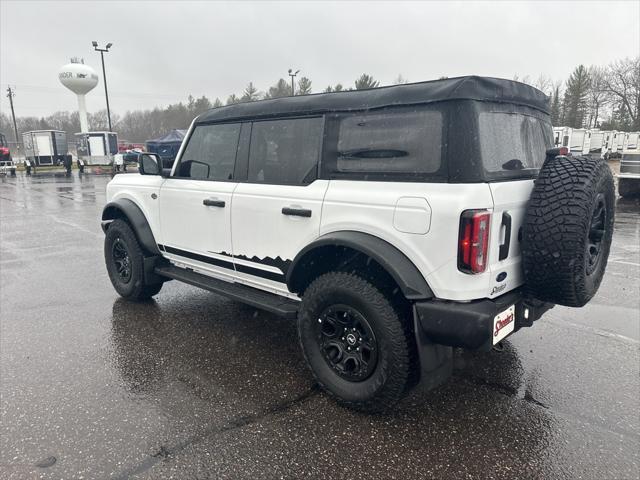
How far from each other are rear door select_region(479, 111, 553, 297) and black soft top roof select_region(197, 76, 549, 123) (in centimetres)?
12

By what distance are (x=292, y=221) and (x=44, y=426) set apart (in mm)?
1945

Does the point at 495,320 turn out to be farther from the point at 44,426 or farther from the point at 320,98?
the point at 44,426

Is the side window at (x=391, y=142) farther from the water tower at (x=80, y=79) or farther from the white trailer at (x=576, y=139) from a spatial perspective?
the water tower at (x=80, y=79)

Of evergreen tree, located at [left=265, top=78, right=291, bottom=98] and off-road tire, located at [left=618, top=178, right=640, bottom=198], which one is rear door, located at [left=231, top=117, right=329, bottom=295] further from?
evergreen tree, located at [left=265, top=78, right=291, bottom=98]

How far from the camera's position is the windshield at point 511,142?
2518 mm

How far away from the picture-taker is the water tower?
5138cm

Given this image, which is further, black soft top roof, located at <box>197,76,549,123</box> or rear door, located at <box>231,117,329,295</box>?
rear door, located at <box>231,117,329,295</box>

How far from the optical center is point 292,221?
10.2 ft

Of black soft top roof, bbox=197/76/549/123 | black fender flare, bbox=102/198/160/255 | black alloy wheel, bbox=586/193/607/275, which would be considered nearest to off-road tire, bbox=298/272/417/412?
black soft top roof, bbox=197/76/549/123

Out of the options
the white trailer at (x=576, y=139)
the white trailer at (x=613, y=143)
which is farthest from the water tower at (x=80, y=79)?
the white trailer at (x=613, y=143)

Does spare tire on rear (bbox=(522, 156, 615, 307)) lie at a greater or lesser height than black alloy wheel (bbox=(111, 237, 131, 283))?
greater

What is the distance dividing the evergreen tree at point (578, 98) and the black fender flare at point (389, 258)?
61.4m

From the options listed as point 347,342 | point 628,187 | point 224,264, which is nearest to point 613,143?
point 628,187

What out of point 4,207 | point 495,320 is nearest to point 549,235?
point 495,320
